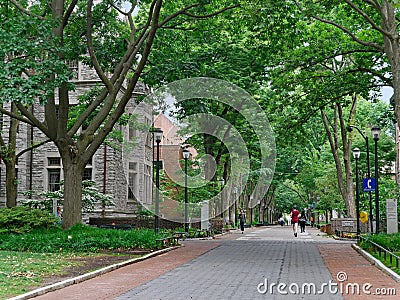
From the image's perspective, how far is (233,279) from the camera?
13.3m

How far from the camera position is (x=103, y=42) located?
85.0 ft

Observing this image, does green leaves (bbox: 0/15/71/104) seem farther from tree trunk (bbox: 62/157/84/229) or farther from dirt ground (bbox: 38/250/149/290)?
dirt ground (bbox: 38/250/149/290)

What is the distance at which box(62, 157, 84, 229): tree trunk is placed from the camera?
22186mm

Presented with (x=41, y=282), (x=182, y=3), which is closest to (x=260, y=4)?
(x=182, y=3)

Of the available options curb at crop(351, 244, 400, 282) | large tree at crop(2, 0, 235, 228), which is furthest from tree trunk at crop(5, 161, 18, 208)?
curb at crop(351, 244, 400, 282)

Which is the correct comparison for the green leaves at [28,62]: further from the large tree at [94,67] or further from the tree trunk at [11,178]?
the tree trunk at [11,178]

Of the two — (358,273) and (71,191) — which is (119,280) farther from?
(71,191)

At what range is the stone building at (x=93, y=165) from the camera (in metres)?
38.5

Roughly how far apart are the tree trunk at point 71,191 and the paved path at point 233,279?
15.8 feet

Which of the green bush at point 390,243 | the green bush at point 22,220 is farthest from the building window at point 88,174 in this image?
the green bush at point 390,243

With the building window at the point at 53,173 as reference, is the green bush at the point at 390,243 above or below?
below

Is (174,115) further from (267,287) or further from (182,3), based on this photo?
(267,287)

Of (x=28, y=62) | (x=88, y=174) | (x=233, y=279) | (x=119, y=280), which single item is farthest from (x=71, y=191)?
(x=88, y=174)

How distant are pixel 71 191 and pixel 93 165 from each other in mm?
16749
